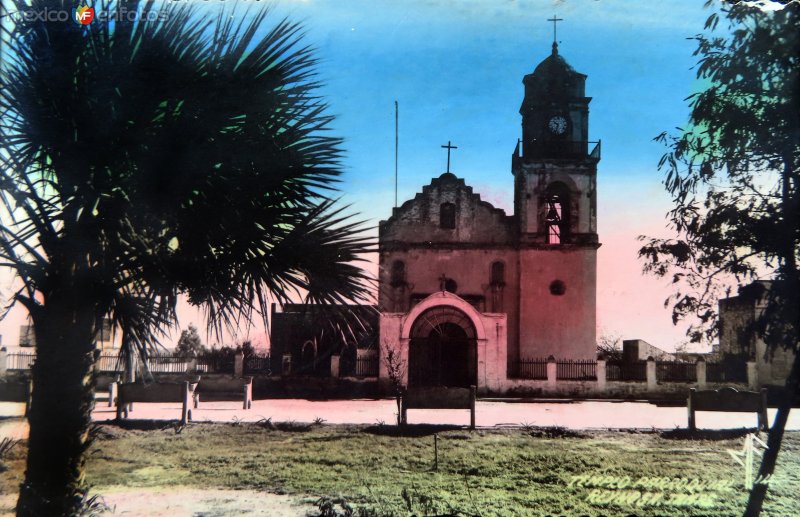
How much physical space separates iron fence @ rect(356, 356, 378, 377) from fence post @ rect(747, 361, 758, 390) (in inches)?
401

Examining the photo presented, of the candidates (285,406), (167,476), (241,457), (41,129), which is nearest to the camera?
(41,129)

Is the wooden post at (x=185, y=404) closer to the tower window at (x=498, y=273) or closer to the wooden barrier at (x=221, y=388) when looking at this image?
the wooden barrier at (x=221, y=388)

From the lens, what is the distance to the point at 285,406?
14.6 metres

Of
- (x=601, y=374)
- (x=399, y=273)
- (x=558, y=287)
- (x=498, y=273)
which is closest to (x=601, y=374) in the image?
(x=601, y=374)

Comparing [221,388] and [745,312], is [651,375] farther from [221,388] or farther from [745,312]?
[745,312]

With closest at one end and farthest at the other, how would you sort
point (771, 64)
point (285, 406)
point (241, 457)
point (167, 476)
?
point (771, 64), point (167, 476), point (241, 457), point (285, 406)

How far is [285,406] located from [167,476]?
7483 millimetres

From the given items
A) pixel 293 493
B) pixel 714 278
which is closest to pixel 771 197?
pixel 714 278

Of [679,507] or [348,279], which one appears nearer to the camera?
[348,279]

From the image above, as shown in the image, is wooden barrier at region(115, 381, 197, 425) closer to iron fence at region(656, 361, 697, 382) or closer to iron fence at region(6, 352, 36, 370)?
iron fence at region(6, 352, 36, 370)

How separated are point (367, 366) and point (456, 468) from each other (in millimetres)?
12206

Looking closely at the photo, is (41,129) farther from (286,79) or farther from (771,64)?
(771,64)

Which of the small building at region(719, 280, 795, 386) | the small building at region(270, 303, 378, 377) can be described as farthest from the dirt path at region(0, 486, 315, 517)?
the small building at region(270, 303, 378, 377)

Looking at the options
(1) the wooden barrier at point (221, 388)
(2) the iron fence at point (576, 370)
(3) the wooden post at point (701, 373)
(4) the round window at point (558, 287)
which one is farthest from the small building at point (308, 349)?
(3) the wooden post at point (701, 373)
